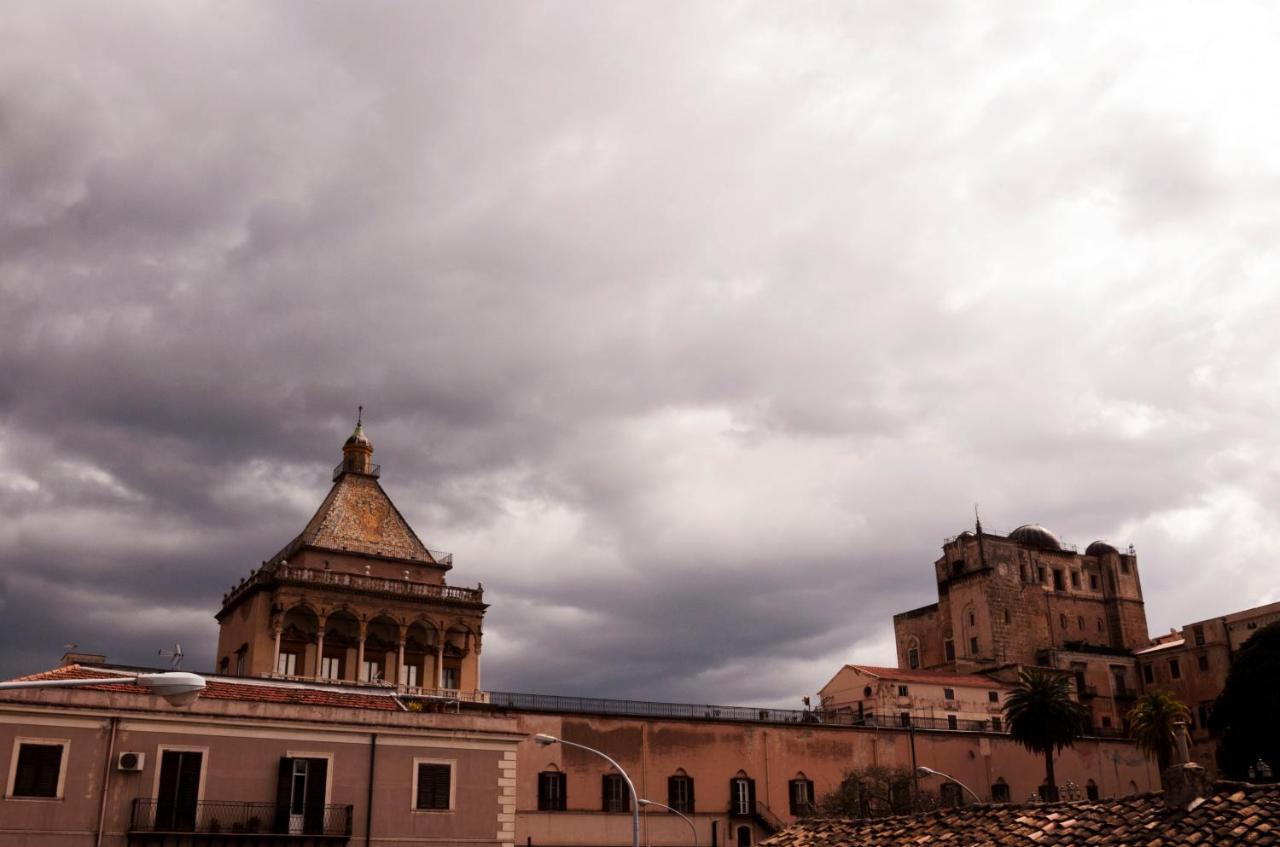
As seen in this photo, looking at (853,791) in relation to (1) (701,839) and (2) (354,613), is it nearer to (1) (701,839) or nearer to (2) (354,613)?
(1) (701,839)

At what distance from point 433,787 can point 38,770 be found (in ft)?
35.1

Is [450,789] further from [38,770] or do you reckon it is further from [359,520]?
[359,520]

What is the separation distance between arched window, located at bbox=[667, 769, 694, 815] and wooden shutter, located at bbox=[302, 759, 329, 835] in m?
25.0

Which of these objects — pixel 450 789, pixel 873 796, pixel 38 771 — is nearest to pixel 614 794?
pixel 873 796

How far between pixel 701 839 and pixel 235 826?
1104 inches

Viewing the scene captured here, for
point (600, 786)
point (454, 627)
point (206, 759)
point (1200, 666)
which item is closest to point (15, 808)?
point (206, 759)

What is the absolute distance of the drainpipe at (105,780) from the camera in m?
30.3

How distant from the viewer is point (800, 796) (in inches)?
2335

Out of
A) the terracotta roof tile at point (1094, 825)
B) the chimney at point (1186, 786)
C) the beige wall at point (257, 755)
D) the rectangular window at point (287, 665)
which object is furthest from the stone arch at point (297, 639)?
the chimney at point (1186, 786)

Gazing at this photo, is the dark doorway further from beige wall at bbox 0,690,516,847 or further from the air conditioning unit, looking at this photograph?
the air conditioning unit

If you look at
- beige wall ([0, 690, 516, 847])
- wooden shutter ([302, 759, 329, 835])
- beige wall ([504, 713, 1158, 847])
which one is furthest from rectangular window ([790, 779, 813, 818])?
wooden shutter ([302, 759, 329, 835])

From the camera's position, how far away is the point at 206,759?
106ft

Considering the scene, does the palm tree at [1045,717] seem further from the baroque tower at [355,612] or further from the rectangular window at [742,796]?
the baroque tower at [355,612]

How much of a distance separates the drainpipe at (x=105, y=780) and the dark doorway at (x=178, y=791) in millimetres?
1308
